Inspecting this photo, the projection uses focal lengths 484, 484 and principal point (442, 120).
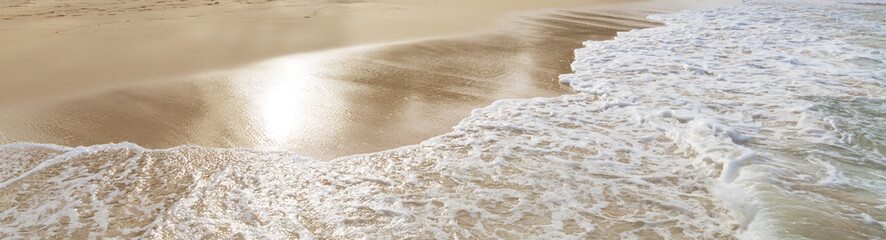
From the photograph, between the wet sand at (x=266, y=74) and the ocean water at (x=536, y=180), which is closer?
the ocean water at (x=536, y=180)

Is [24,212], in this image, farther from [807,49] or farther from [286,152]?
[807,49]

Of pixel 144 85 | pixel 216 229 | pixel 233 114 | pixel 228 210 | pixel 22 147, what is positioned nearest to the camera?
pixel 216 229

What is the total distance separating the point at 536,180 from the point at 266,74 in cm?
355

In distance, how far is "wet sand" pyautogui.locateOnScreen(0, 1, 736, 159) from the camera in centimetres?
387

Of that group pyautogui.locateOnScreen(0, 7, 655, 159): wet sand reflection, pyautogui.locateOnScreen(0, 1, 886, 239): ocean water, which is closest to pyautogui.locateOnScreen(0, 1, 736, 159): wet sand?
pyautogui.locateOnScreen(0, 7, 655, 159): wet sand reflection

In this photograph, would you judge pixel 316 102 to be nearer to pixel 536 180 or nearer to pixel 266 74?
pixel 266 74

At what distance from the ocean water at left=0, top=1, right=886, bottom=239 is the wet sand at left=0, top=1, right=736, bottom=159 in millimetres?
367

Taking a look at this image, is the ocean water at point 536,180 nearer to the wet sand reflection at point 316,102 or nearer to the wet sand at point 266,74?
the wet sand reflection at point 316,102

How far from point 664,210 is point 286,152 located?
2498 mm

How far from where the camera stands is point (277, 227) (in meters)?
2.52

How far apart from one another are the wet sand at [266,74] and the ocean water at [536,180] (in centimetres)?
37

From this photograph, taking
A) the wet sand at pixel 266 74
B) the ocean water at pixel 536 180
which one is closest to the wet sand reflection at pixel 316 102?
the wet sand at pixel 266 74

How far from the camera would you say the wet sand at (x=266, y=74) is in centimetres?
387

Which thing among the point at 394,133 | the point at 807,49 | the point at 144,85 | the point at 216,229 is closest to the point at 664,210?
the point at 394,133
